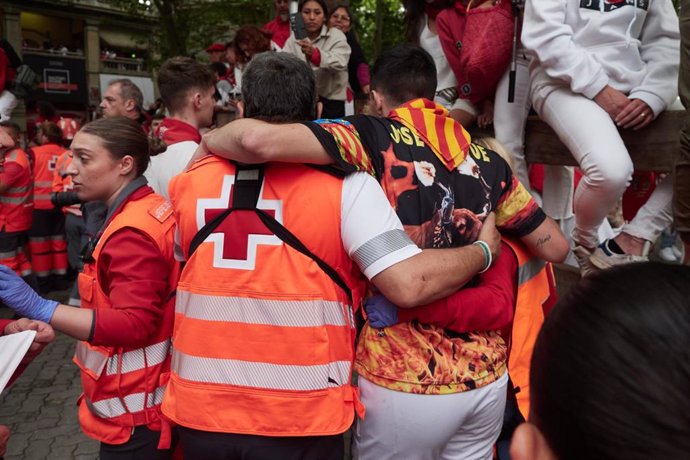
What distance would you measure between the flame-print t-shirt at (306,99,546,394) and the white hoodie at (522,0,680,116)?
0.89 meters

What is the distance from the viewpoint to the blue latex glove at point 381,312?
6.63ft

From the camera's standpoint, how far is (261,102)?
201cm

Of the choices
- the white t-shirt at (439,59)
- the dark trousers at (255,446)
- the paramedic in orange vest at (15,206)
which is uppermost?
the white t-shirt at (439,59)

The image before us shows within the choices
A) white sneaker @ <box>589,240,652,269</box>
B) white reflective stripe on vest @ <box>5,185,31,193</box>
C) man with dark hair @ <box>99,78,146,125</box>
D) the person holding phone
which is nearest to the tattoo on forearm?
white sneaker @ <box>589,240,652,269</box>

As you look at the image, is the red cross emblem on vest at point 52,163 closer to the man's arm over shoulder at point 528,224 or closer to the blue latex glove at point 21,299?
the blue latex glove at point 21,299

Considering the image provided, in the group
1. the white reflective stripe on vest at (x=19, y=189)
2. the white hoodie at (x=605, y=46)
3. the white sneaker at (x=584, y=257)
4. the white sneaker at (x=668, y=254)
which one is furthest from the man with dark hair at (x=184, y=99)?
the white sneaker at (x=668, y=254)

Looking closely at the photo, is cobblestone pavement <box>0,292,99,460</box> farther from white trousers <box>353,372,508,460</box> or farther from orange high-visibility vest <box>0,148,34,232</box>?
white trousers <box>353,372,508,460</box>

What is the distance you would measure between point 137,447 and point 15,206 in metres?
5.76

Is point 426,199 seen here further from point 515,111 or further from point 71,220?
point 71,220

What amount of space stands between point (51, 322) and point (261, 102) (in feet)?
3.71

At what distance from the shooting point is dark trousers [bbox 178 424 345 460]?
193 cm

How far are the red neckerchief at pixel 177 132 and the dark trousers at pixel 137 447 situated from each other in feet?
6.67

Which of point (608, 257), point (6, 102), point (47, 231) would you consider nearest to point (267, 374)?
point (608, 257)

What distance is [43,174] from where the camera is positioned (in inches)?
335
